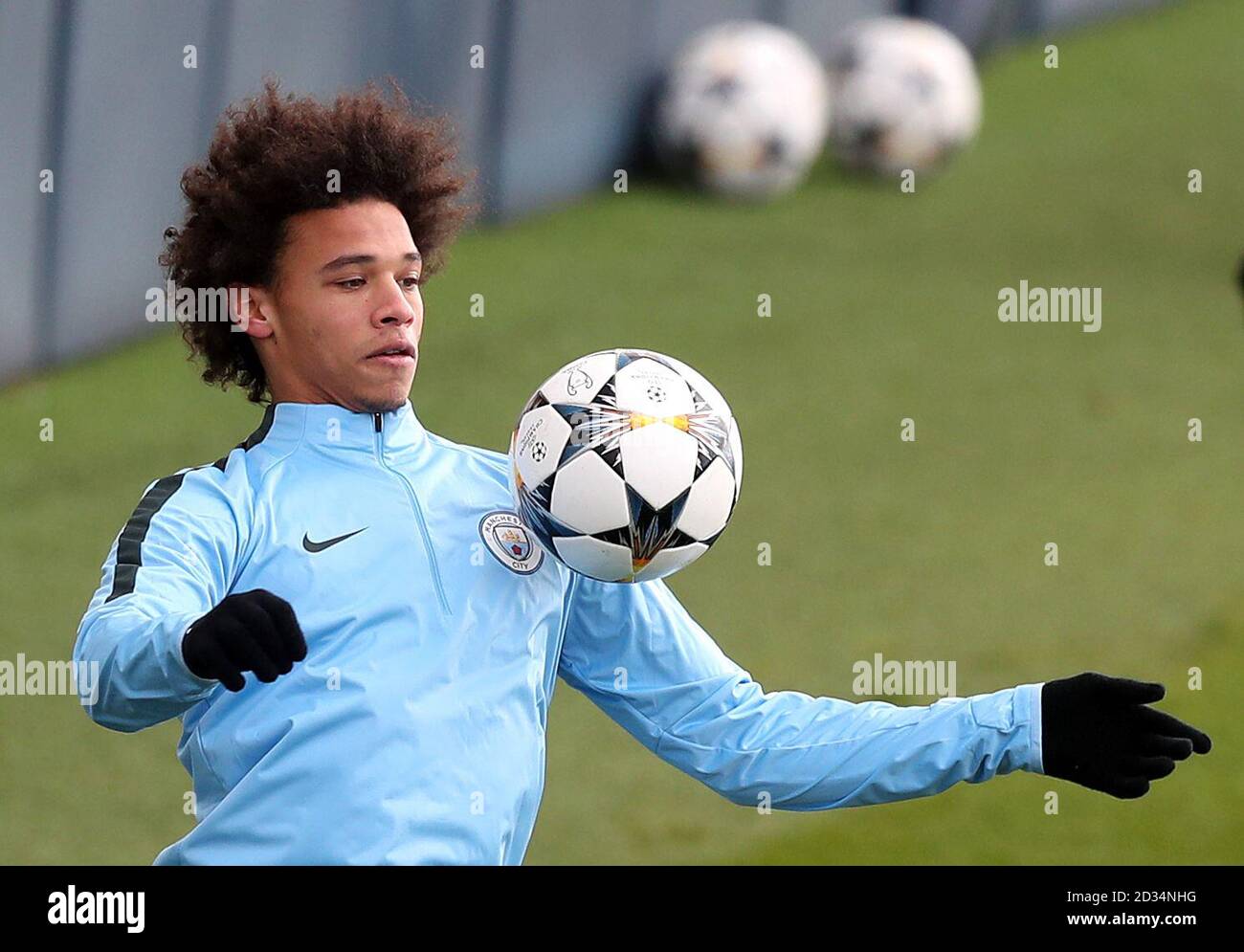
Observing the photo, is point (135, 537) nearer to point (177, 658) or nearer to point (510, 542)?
point (177, 658)

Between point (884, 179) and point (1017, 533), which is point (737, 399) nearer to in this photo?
point (1017, 533)

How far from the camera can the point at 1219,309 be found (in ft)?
35.7

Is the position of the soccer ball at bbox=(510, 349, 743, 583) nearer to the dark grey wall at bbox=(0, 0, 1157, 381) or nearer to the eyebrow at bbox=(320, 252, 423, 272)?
the eyebrow at bbox=(320, 252, 423, 272)

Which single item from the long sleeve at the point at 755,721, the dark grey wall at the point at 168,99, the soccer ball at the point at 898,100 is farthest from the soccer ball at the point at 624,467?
the soccer ball at the point at 898,100

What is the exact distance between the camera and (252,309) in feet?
11.9

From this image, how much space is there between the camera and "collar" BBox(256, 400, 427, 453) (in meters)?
3.44

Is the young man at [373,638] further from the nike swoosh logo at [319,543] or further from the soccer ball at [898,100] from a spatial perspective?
the soccer ball at [898,100]

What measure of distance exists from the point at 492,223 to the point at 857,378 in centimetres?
236

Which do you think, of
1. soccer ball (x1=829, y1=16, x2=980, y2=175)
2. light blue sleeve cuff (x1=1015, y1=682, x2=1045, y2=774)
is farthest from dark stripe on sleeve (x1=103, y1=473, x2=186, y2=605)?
soccer ball (x1=829, y1=16, x2=980, y2=175)

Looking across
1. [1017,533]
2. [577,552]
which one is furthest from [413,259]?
[1017,533]

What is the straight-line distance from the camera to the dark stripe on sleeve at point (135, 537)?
308 centimetres

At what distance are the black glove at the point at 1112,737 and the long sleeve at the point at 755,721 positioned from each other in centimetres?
5

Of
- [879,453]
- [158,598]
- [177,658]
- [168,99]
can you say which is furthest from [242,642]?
[168,99]

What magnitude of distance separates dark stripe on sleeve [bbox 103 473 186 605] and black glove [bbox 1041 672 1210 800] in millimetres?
1484
